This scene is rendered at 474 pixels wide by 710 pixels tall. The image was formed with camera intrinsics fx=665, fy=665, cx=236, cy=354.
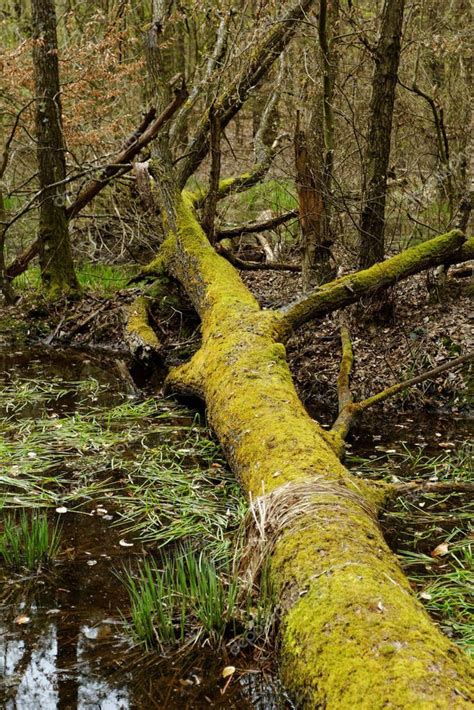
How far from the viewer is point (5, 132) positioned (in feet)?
39.4

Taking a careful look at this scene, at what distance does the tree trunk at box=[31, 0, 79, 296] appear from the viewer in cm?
824

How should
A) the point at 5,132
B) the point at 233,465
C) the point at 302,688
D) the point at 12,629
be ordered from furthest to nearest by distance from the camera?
the point at 5,132
the point at 233,465
the point at 12,629
the point at 302,688

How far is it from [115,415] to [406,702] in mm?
4380

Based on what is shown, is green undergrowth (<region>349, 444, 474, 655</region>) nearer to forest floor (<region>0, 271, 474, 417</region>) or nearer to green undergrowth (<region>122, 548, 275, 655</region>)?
green undergrowth (<region>122, 548, 275, 655</region>)

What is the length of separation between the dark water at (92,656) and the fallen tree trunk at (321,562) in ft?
1.18

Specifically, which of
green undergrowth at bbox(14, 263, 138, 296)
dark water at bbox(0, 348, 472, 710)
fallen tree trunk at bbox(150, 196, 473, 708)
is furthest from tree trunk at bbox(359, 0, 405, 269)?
green undergrowth at bbox(14, 263, 138, 296)

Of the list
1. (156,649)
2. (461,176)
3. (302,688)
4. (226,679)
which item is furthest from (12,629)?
(461,176)

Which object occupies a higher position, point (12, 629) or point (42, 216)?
point (42, 216)

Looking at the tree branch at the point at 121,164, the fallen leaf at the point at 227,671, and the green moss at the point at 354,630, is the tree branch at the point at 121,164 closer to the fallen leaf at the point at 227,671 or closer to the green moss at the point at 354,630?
the green moss at the point at 354,630

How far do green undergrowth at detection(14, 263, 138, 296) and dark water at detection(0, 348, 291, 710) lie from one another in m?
6.28

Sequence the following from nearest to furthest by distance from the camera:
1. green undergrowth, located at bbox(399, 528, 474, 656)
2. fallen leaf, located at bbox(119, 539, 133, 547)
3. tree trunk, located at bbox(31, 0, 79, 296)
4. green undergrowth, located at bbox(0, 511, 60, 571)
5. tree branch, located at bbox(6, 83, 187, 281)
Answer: green undergrowth, located at bbox(399, 528, 474, 656) < green undergrowth, located at bbox(0, 511, 60, 571) < fallen leaf, located at bbox(119, 539, 133, 547) < tree trunk, located at bbox(31, 0, 79, 296) < tree branch, located at bbox(6, 83, 187, 281)

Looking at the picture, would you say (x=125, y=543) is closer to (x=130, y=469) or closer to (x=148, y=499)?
(x=148, y=499)

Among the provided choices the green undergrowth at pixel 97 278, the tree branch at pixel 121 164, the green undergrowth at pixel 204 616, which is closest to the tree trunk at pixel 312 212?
the tree branch at pixel 121 164

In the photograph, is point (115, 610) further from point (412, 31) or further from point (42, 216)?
point (412, 31)
